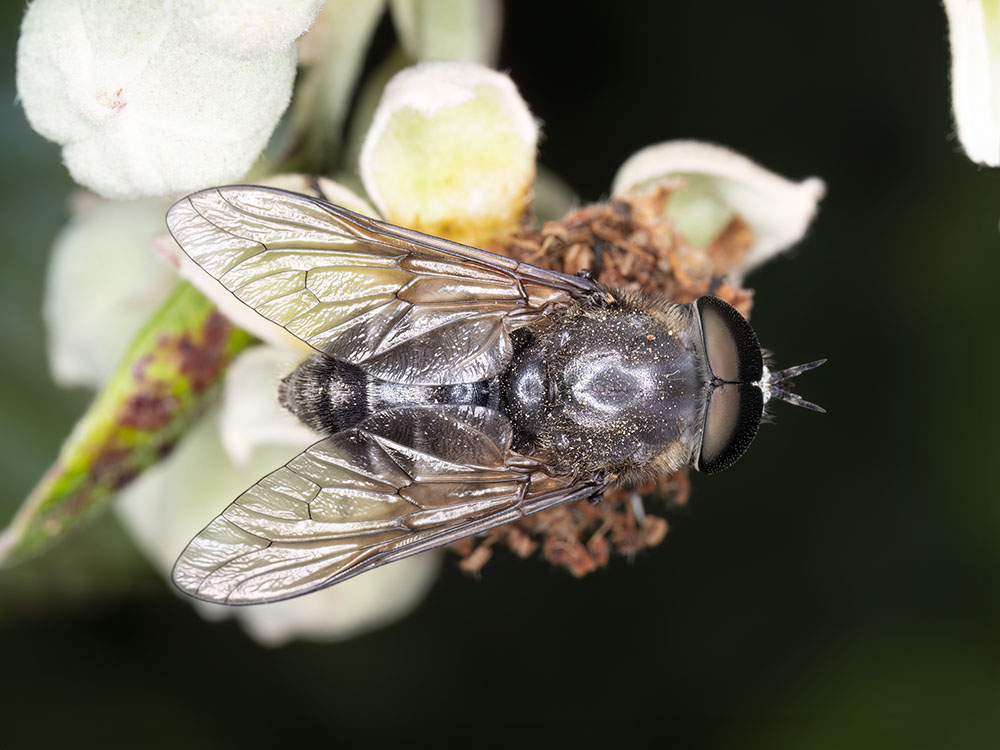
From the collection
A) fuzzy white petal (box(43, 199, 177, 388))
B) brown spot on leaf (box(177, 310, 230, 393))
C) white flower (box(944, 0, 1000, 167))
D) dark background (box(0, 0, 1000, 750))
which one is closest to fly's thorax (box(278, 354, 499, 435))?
brown spot on leaf (box(177, 310, 230, 393))

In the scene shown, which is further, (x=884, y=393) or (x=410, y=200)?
(x=884, y=393)

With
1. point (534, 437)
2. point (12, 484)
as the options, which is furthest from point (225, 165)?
point (12, 484)

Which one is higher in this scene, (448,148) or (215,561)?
(448,148)

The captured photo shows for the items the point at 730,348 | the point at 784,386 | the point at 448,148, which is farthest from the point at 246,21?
the point at 784,386

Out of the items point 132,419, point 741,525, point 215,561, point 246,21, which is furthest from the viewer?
point 741,525

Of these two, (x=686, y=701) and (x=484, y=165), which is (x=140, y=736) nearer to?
(x=686, y=701)

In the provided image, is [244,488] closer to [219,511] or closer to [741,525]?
[219,511]
